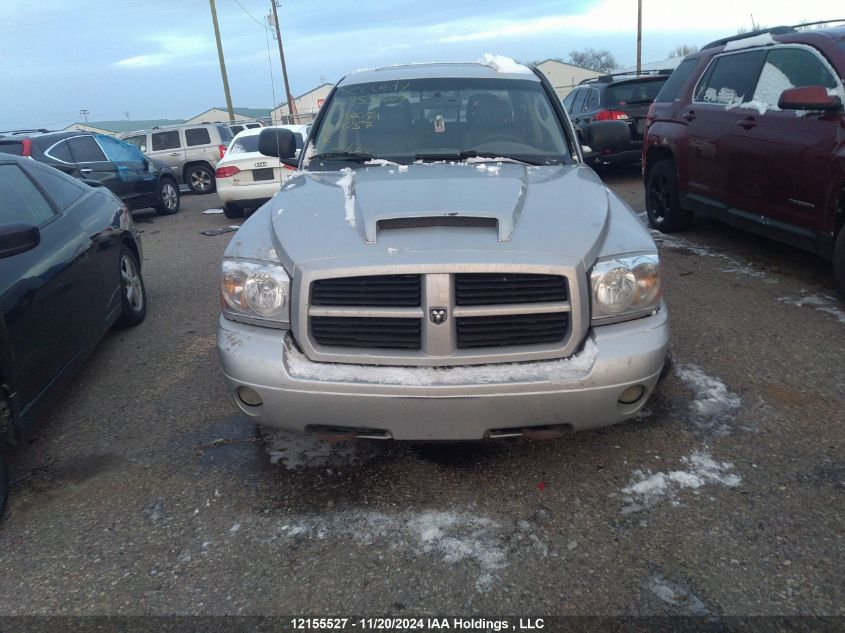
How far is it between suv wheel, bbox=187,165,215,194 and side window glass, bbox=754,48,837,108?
13.9 m

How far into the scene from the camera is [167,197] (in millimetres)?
13047

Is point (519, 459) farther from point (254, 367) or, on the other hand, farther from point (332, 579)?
point (254, 367)

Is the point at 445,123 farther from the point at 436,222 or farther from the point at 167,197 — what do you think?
the point at 167,197

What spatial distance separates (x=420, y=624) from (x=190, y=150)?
642 inches

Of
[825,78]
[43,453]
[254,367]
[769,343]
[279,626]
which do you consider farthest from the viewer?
[825,78]

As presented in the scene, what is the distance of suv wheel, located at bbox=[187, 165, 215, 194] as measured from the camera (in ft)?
54.7

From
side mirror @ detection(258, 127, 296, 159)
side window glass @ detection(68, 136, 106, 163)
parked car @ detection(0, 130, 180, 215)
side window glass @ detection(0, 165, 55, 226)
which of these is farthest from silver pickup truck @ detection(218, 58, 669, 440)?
side window glass @ detection(68, 136, 106, 163)

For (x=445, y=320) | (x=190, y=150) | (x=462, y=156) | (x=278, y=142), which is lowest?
(x=190, y=150)

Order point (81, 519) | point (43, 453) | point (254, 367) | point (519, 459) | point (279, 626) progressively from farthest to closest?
point (43, 453), point (519, 459), point (81, 519), point (254, 367), point (279, 626)

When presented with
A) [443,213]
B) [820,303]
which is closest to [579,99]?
[820,303]

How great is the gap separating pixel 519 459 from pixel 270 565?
124cm

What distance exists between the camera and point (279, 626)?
2.23m

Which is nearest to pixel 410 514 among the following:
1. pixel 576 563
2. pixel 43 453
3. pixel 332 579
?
pixel 332 579

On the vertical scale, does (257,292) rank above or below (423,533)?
above
